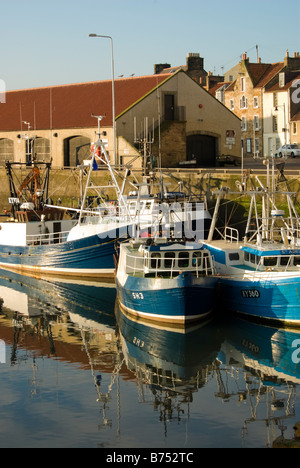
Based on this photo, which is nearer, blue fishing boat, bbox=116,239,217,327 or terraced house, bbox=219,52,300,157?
blue fishing boat, bbox=116,239,217,327

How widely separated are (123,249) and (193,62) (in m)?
48.9

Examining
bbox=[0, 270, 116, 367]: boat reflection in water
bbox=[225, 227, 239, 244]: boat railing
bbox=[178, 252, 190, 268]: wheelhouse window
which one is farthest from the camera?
bbox=[225, 227, 239, 244]: boat railing

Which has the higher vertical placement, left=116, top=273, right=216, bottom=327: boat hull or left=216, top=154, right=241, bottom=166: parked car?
left=216, top=154, right=241, bottom=166: parked car

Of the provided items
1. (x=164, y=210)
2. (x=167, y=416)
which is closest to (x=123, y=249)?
(x=164, y=210)

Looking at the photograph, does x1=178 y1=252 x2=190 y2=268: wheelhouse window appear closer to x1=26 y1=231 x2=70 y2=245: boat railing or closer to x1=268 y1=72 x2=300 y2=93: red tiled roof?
x1=26 y1=231 x2=70 y2=245: boat railing

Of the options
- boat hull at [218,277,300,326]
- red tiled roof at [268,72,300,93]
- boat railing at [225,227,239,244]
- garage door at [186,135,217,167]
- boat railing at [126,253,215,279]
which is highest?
red tiled roof at [268,72,300,93]

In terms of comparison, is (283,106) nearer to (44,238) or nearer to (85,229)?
(44,238)

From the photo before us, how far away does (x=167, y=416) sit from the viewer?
15.5m

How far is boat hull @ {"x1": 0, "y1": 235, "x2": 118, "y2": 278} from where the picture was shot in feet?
105

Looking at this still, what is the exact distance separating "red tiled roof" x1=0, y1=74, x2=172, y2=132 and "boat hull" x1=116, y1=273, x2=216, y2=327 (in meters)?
25.7

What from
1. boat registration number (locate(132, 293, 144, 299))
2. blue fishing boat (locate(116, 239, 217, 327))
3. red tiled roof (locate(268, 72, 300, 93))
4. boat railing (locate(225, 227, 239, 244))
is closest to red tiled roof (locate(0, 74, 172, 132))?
boat railing (locate(225, 227, 239, 244))

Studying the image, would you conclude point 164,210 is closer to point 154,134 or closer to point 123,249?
point 123,249

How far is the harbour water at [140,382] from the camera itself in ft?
47.4

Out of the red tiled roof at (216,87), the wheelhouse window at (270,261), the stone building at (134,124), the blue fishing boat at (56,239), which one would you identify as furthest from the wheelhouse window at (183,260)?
the red tiled roof at (216,87)
